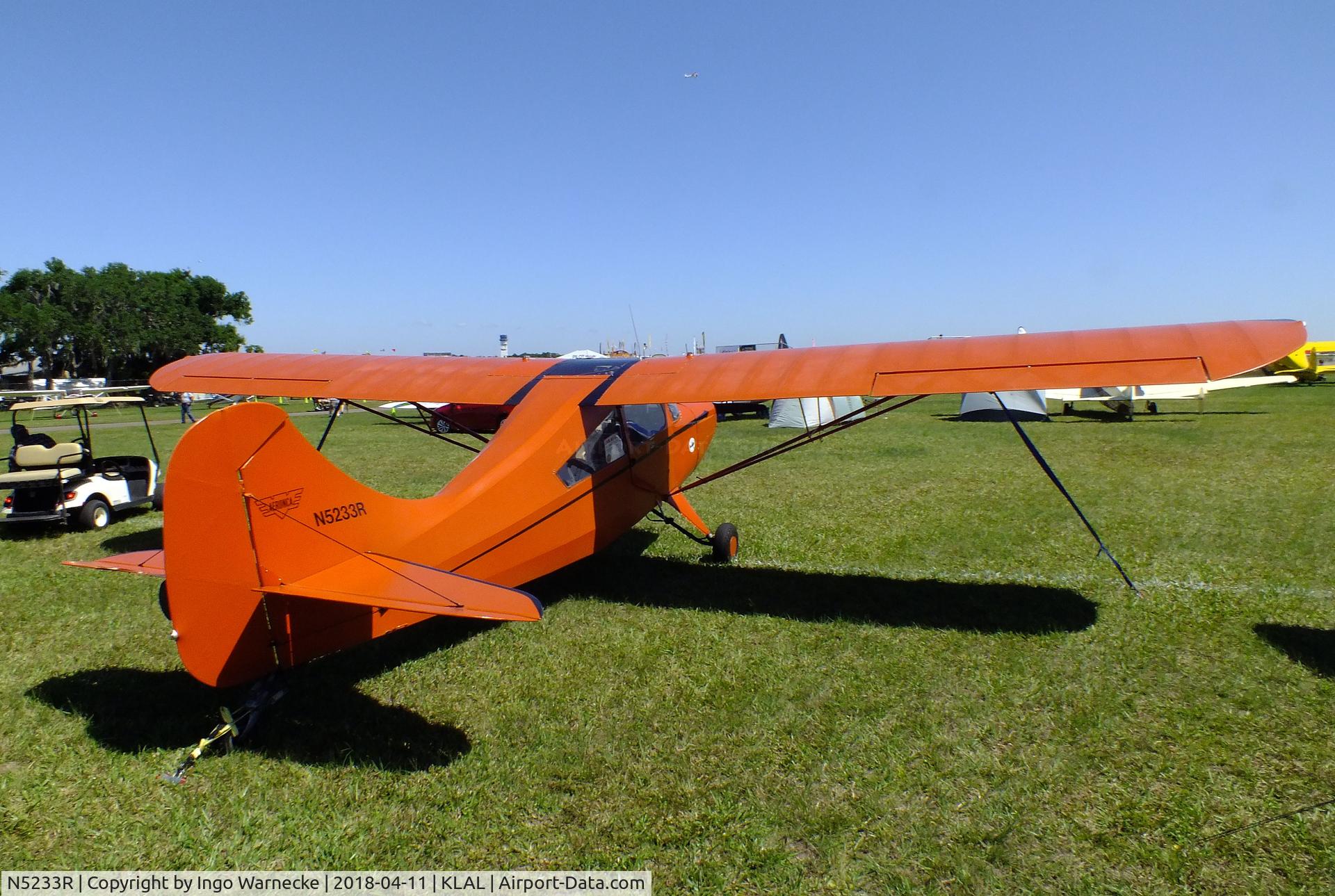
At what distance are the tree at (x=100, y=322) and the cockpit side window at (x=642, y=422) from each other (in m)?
69.6

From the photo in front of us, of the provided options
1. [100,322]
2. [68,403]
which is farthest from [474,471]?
[100,322]

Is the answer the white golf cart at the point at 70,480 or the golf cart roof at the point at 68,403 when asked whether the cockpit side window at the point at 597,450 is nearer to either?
the white golf cart at the point at 70,480

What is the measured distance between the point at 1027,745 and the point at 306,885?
3617 mm

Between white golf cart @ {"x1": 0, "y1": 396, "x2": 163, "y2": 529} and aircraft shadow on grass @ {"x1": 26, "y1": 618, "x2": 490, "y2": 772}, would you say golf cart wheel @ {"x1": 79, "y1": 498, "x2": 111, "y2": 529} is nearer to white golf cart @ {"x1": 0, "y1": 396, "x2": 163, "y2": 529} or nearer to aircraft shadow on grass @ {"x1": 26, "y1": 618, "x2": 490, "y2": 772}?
white golf cart @ {"x1": 0, "y1": 396, "x2": 163, "y2": 529}

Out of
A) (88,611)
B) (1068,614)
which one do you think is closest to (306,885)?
(88,611)

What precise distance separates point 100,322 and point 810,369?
7488 cm

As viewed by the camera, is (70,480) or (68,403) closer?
(68,403)

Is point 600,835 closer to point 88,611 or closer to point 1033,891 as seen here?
point 1033,891

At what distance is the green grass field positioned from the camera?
10.3 feet

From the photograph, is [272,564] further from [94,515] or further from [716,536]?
[94,515]

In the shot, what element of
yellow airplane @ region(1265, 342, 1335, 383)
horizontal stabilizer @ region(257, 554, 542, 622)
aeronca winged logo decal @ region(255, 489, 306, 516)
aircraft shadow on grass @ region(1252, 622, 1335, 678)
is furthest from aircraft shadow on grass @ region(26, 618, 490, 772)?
yellow airplane @ region(1265, 342, 1335, 383)

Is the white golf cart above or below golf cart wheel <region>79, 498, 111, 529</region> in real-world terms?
above

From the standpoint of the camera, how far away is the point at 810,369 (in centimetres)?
618

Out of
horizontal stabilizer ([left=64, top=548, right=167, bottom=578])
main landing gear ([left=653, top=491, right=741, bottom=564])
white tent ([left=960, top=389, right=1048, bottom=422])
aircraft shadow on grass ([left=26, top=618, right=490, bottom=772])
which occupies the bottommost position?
aircraft shadow on grass ([left=26, top=618, right=490, bottom=772])
